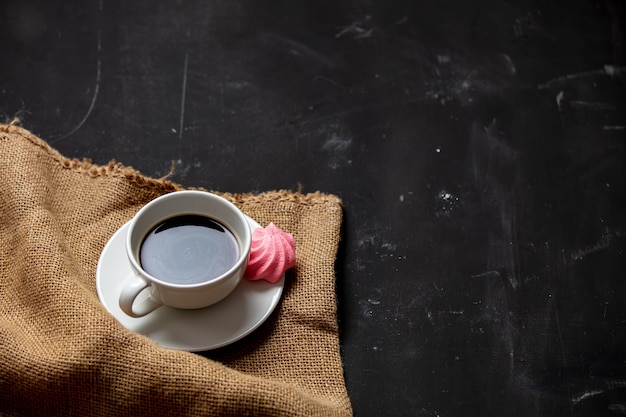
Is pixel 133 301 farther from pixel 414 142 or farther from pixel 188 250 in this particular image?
pixel 414 142

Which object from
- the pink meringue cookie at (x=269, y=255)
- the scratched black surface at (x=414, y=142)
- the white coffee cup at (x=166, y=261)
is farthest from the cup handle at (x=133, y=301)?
the scratched black surface at (x=414, y=142)

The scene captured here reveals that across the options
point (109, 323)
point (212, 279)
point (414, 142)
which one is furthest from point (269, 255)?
point (414, 142)

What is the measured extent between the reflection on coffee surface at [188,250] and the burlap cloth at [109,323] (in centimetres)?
9

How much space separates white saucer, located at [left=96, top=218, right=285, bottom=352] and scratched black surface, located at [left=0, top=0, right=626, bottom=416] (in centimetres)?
15

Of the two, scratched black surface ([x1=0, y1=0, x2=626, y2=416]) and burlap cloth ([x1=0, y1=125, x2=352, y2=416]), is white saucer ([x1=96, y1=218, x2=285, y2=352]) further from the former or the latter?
Answer: scratched black surface ([x1=0, y1=0, x2=626, y2=416])

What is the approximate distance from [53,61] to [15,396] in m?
0.57

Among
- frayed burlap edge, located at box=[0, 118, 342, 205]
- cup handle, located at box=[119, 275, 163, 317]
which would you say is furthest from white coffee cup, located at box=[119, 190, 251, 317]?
frayed burlap edge, located at box=[0, 118, 342, 205]

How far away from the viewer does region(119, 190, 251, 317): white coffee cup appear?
2.88 ft

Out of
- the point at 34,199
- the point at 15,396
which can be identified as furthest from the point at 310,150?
the point at 15,396

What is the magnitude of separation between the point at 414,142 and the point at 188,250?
439 millimetres

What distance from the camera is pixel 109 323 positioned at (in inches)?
35.5

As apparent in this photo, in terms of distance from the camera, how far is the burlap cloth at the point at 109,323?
2.93ft

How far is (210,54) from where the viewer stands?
1258 millimetres

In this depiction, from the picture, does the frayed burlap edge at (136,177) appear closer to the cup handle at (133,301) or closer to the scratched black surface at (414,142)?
the scratched black surface at (414,142)
